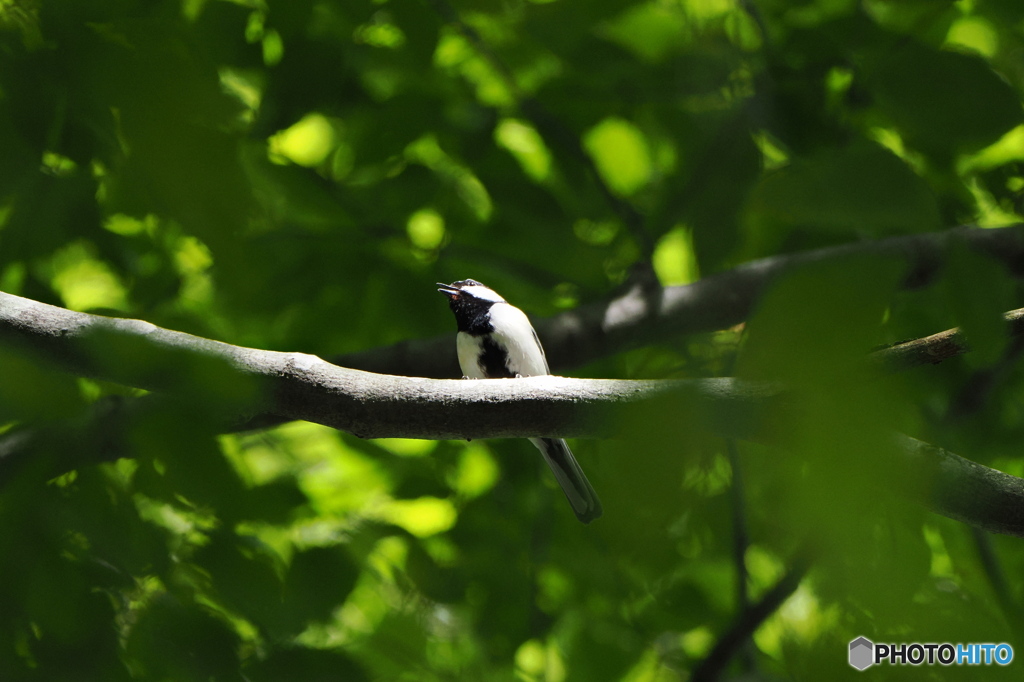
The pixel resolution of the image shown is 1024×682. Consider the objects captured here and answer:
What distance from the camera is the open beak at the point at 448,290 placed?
11.4 feet

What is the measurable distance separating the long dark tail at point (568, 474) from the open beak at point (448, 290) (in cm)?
86

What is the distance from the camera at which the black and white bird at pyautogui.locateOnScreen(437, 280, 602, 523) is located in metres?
3.74

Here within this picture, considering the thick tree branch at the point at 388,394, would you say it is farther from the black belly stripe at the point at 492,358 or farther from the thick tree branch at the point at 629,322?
the black belly stripe at the point at 492,358

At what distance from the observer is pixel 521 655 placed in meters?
3.69

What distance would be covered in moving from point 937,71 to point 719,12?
110 cm

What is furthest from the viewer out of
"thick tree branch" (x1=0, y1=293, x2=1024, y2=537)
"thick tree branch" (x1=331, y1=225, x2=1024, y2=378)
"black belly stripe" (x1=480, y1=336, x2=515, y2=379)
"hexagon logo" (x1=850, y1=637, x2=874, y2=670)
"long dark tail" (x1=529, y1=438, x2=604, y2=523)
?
"black belly stripe" (x1=480, y1=336, x2=515, y2=379)

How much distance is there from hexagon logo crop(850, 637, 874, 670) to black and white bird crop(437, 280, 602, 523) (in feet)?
5.78

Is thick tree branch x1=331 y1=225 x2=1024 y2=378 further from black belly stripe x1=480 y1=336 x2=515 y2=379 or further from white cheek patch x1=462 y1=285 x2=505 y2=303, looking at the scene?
white cheek patch x1=462 y1=285 x2=505 y2=303

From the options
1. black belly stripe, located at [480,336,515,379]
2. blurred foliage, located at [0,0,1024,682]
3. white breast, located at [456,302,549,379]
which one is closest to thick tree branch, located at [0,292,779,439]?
blurred foliage, located at [0,0,1024,682]

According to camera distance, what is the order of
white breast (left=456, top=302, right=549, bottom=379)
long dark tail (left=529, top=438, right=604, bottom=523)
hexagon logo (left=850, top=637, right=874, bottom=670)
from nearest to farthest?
1. hexagon logo (left=850, top=637, right=874, bottom=670)
2. long dark tail (left=529, top=438, right=604, bottom=523)
3. white breast (left=456, top=302, right=549, bottom=379)

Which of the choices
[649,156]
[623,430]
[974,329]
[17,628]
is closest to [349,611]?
[17,628]

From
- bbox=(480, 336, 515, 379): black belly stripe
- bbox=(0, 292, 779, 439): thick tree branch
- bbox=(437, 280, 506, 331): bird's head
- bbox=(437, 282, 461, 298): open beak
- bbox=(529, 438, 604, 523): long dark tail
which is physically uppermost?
bbox=(0, 292, 779, 439): thick tree branch

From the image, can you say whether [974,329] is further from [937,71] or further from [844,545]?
[937,71]

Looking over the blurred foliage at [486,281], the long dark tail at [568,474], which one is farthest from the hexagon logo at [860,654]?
the long dark tail at [568,474]
